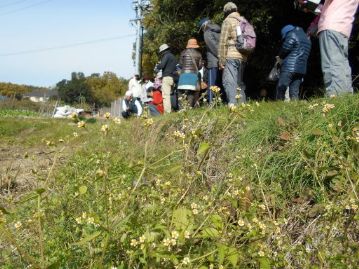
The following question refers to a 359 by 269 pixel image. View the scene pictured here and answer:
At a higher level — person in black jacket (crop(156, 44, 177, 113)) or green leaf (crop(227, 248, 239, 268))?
person in black jacket (crop(156, 44, 177, 113))

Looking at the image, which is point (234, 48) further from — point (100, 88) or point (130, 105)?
point (100, 88)

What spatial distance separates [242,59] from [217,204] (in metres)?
4.55

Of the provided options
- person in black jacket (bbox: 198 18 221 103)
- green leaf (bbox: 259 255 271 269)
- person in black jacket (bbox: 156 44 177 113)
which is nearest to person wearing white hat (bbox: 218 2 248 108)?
person in black jacket (bbox: 198 18 221 103)

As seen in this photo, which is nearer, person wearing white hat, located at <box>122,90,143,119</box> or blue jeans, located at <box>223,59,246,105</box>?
blue jeans, located at <box>223,59,246,105</box>

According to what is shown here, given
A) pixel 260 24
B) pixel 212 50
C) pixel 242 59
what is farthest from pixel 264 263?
pixel 260 24

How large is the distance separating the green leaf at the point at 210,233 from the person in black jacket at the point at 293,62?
4.24m

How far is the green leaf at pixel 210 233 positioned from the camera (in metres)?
1.62

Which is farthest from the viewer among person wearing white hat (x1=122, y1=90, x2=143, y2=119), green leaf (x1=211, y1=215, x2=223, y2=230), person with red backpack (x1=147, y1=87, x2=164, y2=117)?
person wearing white hat (x1=122, y1=90, x2=143, y2=119)

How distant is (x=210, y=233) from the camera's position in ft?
5.30

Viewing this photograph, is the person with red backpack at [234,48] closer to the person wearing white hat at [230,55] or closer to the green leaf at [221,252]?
the person wearing white hat at [230,55]

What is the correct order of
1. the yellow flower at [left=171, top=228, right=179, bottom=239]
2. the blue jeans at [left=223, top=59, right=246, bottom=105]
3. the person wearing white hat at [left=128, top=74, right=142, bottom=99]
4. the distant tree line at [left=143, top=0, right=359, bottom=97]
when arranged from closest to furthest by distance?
the yellow flower at [left=171, top=228, right=179, bottom=239]
the blue jeans at [left=223, top=59, right=246, bottom=105]
the distant tree line at [left=143, top=0, right=359, bottom=97]
the person wearing white hat at [left=128, top=74, right=142, bottom=99]

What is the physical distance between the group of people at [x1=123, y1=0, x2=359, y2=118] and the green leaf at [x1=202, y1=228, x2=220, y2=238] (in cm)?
63

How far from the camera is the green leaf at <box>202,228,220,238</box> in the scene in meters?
1.62

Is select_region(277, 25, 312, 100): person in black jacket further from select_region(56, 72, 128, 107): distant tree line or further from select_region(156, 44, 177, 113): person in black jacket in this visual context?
select_region(56, 72, 128, 107): distant tree line
